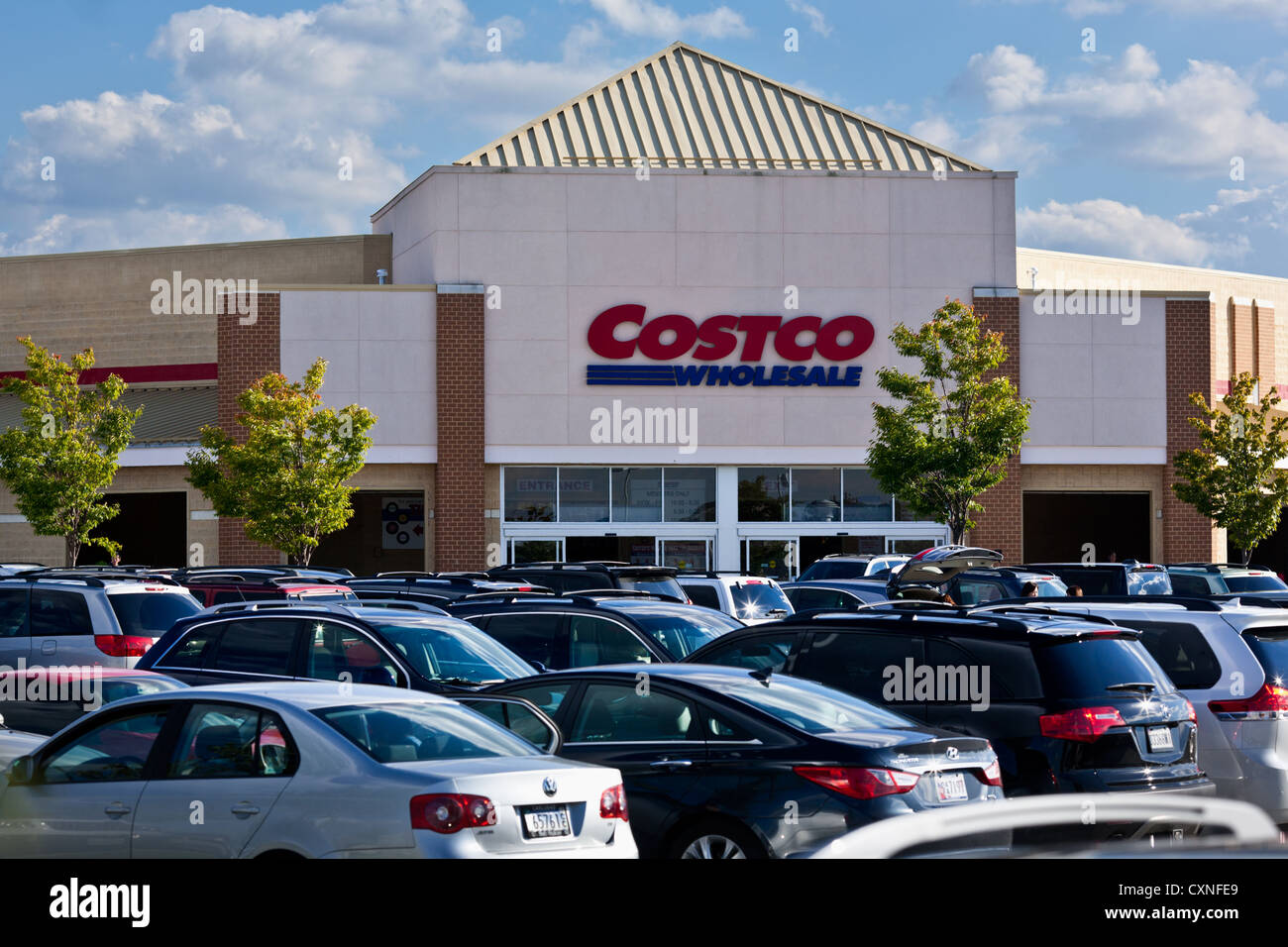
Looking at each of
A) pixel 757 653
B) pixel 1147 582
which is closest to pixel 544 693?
pixel 757 653

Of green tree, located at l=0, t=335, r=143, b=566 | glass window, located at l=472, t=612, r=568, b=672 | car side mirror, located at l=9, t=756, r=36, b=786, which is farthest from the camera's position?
green tree, located at l=0, t=335, r=143, b=566

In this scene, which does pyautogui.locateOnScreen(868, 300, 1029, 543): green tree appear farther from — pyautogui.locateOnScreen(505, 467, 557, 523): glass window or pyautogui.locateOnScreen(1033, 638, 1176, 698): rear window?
pyautogui.locateOnScreen(1033, 638, 1176, 698): rear window

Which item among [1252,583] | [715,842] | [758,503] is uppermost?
[758,503]

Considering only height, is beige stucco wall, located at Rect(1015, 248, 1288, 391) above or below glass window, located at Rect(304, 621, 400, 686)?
above

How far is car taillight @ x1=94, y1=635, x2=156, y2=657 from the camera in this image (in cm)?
1470

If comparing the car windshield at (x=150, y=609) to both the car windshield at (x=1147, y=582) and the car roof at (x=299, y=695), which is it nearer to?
the car roof at (x=299, y=695)

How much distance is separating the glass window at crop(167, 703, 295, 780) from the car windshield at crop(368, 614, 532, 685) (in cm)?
407

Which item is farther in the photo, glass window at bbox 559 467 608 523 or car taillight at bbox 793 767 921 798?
glass window at bbox 559 467 608 523

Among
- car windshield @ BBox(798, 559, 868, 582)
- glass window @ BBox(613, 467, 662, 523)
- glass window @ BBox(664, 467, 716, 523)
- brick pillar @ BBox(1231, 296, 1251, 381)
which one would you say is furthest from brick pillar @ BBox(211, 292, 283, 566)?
brick pillar @ BBox(1231, 296, 1251, 381)

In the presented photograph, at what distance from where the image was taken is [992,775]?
7676 millimetres

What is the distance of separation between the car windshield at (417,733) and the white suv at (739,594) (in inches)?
440

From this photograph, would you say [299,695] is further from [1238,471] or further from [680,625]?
[1238,471]

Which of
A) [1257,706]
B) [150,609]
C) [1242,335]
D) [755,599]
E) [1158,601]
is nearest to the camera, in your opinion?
[1257,706]

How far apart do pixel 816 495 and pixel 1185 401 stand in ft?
34.3
